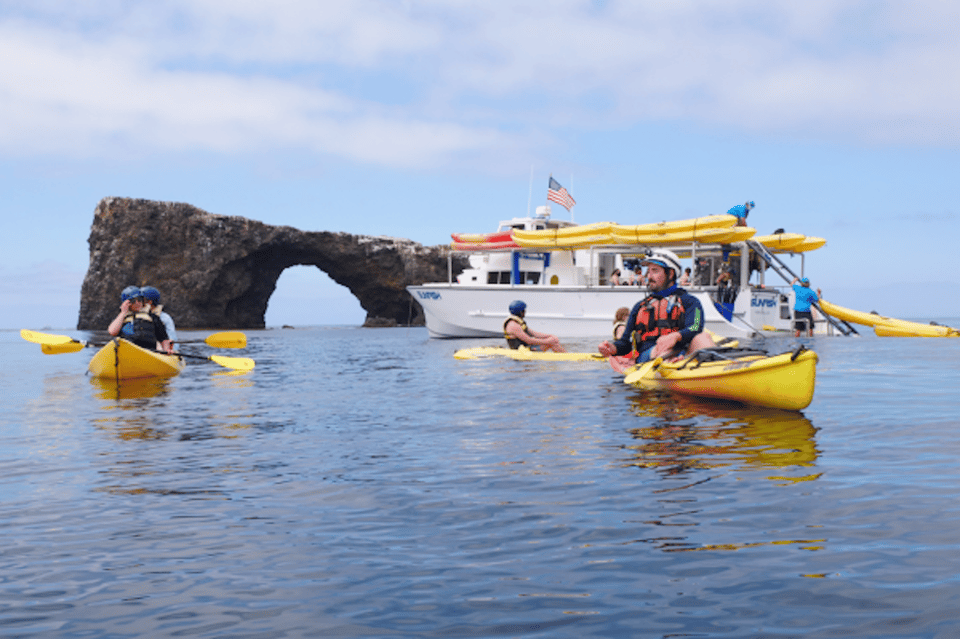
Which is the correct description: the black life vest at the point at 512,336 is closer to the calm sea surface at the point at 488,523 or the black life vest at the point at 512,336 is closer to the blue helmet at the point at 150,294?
the blue helmet at the point at 150,294

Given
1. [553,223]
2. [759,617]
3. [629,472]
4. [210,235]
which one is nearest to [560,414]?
[629,472]

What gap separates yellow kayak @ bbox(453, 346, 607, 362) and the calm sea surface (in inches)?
247

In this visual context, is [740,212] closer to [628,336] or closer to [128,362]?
[628,336]

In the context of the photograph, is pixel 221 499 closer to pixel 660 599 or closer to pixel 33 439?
pixel 660 599

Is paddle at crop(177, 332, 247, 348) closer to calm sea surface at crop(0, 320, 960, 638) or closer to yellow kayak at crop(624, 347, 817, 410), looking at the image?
calm sea surface at crop(0, 320, 960, 638)

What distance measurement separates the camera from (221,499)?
517 cm

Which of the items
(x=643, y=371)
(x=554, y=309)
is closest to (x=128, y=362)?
(x=643, y=371)

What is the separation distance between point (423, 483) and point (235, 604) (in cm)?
231

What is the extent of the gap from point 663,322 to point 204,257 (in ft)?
151

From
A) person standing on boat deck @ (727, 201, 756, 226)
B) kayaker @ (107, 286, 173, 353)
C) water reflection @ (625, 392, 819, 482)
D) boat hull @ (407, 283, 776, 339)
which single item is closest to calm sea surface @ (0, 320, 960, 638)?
water reflection @ (625, 392, 819, 482)

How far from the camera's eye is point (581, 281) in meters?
29.6

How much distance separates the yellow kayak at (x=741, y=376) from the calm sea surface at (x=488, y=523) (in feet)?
0.88

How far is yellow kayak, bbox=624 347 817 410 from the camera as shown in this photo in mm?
8281

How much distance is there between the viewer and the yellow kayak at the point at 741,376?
8.28m
